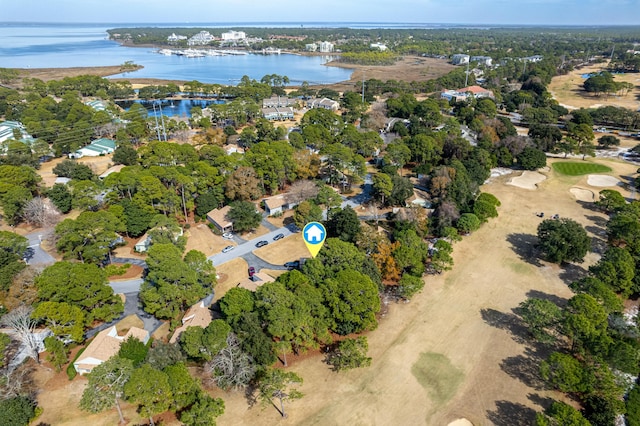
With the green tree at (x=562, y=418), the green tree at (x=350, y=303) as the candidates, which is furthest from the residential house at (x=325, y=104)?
the green tree at (x=562, y=418)

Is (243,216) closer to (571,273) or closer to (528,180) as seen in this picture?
(571,273)

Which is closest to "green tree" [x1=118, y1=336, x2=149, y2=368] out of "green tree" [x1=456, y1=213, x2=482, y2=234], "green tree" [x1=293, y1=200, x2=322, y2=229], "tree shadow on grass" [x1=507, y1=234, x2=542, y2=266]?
"green tree" [x1=293, y1=200, x2=322, y2=229]

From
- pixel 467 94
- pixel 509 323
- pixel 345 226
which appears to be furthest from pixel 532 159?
pixel 467 94

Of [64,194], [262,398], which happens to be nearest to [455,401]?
[262,398]

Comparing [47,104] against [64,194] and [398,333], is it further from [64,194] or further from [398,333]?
[398,333]

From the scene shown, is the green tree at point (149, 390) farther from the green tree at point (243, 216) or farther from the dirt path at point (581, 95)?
the dirt path at point (581, 95)

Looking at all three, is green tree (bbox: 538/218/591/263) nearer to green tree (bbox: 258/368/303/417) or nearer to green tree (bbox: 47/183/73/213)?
green tree (bbox: 258/368/303/417)

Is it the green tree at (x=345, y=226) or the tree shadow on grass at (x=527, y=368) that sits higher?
the green tree at (x=345, y=226)
